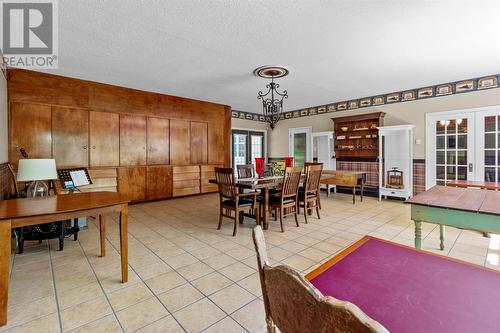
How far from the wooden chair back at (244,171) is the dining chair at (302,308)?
13.5ft

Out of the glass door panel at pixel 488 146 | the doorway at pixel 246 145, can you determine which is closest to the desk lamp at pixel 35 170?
the doorway at pixel 246 145

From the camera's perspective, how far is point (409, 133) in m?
5.61

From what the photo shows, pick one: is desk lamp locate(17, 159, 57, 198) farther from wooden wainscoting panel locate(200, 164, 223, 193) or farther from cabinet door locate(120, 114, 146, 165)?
wooden wainscoting panel locate(200, 164, 223, 193)

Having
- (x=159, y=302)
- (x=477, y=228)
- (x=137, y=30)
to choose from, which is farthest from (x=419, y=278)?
(x=137, y=30)

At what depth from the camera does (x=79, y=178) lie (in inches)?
151

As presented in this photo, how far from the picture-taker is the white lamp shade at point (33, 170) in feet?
8.86

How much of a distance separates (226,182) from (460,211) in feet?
8.67

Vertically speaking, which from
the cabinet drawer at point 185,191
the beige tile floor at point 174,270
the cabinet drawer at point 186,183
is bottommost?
the beige tile floor at point 174,270

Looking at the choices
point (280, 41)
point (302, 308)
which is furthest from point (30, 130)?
point (302, 308)

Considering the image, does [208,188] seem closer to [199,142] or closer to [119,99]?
[199,142]

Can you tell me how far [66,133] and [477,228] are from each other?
20.1ft

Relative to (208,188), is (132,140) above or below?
above

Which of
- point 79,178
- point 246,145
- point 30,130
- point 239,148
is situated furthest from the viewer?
point 246,145

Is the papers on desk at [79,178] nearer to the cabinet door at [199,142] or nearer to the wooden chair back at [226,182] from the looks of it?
the wooden chair back at [226,182]
